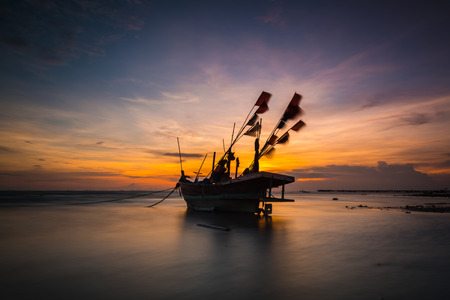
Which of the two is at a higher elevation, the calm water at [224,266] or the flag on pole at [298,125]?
the flag on pole at [298,125]

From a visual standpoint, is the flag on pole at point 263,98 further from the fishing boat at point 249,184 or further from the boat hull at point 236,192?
the boat hull at point 236,192

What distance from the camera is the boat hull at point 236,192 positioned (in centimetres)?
2188

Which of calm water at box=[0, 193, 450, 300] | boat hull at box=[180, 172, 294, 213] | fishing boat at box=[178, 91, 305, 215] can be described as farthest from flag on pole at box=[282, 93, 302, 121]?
calm water at box=[0, 193, 450, 300]

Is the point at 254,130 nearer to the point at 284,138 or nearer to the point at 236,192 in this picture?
the point at 284,138

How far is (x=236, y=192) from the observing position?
24109 mm

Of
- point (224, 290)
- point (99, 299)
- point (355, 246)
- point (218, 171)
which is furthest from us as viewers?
point (218, 171)

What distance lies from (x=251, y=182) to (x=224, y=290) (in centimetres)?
1632

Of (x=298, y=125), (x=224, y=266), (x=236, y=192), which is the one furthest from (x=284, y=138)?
(x=224, y=266)

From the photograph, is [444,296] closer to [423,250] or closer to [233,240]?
[423,250]

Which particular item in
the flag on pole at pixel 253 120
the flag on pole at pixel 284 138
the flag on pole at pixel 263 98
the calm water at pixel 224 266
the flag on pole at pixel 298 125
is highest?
the flag on pole at pixel 263 98

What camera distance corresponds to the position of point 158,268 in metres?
8.31

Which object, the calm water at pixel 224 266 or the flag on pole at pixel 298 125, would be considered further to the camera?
the flag on pole at pixel 298 125


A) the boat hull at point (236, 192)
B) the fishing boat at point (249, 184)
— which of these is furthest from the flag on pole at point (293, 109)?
the boat hull at point (236, 192)

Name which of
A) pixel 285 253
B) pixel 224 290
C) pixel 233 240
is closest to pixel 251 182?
pixel 233 240
